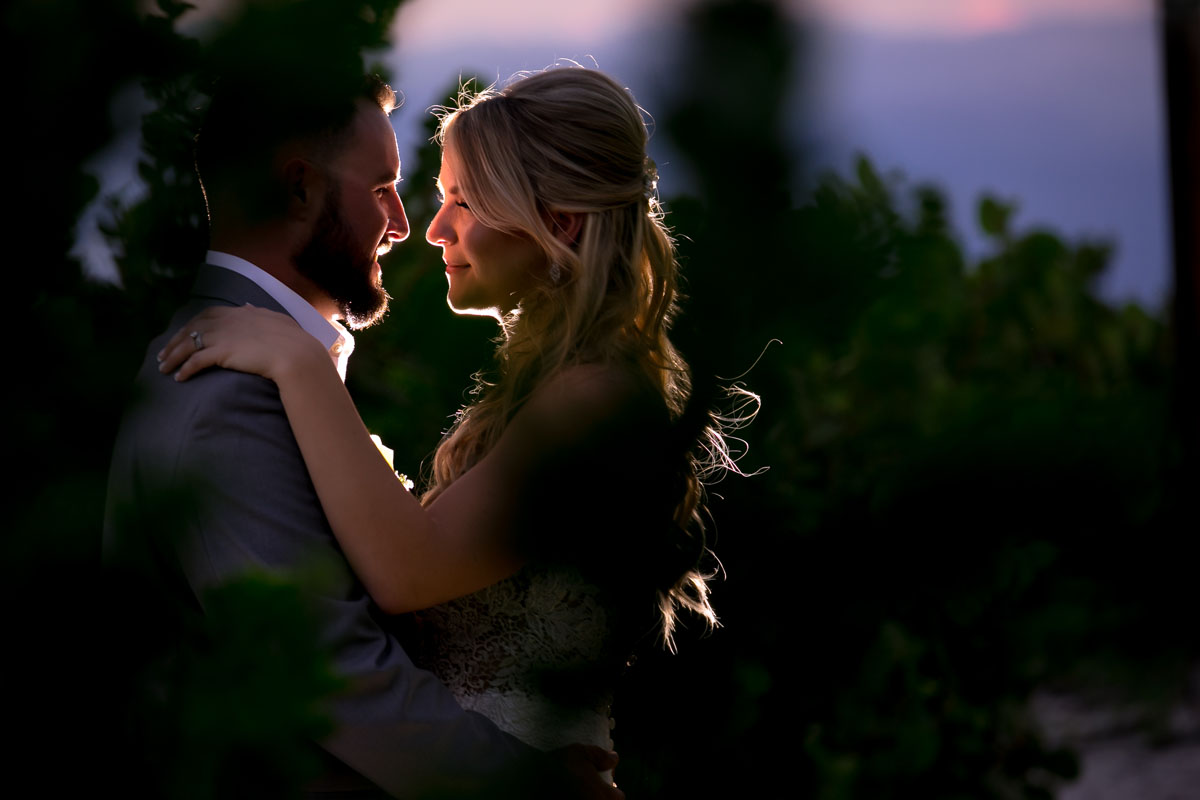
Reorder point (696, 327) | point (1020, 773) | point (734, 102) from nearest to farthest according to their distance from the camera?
point (734, 102)
point (696, 327)
point (1020, 773)

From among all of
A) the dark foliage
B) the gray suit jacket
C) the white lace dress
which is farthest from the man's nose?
the dark foliage

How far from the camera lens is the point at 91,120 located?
0.68m

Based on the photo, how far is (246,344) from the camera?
1.86 metres

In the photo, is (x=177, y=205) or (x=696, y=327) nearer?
(x=696, y=327)

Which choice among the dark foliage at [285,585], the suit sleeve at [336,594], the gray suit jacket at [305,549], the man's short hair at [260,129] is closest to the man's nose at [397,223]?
the gray suit jacket at [305,549]

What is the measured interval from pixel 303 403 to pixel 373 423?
110cm

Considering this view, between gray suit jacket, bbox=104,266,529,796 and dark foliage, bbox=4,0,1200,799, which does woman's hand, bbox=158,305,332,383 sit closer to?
gray suit jacket, bbox=104,266,529,796

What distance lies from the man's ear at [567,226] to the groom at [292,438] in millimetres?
351

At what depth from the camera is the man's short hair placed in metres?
0.68

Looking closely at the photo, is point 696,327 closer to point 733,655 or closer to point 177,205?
point 177,205

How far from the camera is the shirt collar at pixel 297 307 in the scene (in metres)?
2.00

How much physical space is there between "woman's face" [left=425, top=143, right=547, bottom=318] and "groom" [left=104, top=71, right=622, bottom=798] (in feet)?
0.48

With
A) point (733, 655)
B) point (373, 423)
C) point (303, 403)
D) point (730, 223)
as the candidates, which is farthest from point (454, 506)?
point (730, 223)

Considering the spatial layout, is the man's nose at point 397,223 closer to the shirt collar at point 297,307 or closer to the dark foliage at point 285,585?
the shirt collar at point 297,307
